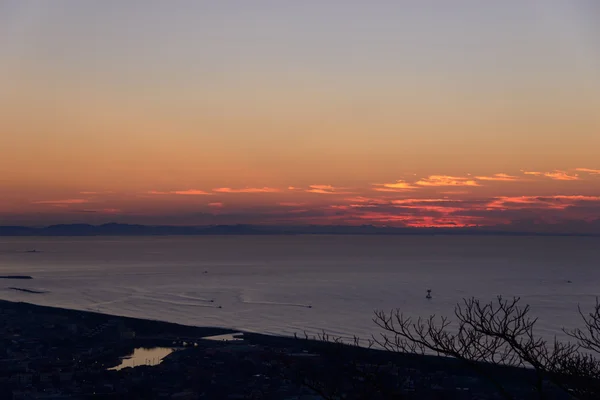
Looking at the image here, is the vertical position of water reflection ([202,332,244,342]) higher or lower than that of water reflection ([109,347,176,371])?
higher

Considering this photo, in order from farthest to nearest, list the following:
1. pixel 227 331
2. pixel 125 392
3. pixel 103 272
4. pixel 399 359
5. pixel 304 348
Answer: pixel 103 272 < pixel 227 331 < pixel 304 348 < pixel 399 359 < pixel 125 392

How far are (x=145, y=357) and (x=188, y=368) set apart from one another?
7.79m

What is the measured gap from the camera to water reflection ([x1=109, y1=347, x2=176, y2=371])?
37.0 m

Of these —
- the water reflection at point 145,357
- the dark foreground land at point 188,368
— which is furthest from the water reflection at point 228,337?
the water reflection at point 145,357

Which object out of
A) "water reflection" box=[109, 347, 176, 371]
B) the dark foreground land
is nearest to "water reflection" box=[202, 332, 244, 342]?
the dark foreground land

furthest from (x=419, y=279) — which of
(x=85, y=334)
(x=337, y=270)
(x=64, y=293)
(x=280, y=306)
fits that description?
(x=85, y=334)

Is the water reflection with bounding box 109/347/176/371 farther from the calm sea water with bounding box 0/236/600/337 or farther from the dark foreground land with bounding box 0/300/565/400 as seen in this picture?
the calm sea water with bounding box 0/236/600/337

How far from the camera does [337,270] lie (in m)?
121

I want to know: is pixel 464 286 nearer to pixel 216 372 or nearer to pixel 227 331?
pixel 227 331

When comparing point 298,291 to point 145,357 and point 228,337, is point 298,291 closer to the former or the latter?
point 228,337

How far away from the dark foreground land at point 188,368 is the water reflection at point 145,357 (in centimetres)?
55

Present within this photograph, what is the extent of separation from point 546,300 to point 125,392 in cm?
5162

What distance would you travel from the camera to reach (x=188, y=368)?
32.8 m

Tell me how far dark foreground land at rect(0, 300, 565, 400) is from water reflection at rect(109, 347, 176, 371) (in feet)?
1.79
